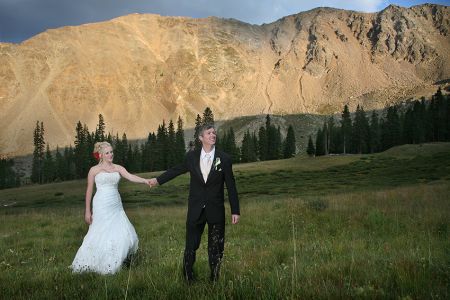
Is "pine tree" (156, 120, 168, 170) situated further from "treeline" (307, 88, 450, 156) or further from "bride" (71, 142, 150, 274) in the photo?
"bride" (71, 142, 150, 274)

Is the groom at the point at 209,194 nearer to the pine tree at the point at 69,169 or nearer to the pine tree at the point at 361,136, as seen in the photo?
the pine tree at the point at 361,136

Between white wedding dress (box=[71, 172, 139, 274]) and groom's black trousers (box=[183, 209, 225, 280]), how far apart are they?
7.88ft

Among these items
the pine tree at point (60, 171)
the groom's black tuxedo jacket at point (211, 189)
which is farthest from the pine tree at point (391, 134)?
the groom's black tuxedo jacket at point (211, 189)

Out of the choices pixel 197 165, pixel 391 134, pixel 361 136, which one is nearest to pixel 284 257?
pixel 197 165

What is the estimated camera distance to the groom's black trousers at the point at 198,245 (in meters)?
7.00

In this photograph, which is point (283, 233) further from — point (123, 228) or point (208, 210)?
point (208, 210)

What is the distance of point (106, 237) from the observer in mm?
9492

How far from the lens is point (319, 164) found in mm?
86312

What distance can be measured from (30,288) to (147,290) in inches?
80.1

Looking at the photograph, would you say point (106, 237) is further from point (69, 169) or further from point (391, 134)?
point (69, 169)

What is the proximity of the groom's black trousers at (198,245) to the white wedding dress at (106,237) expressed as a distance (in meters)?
2.40

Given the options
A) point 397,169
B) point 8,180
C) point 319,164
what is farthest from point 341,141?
point 8,180

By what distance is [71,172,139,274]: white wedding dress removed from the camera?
29.5 feet

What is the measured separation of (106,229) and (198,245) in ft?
10.7
